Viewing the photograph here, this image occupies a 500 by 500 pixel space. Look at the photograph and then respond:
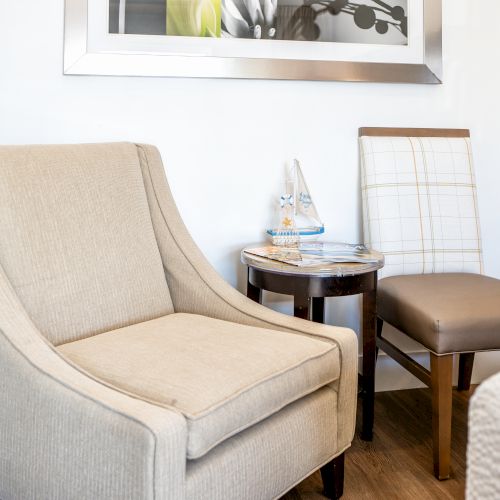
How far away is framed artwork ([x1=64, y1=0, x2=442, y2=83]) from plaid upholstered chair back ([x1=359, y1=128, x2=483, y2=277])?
0.26 m

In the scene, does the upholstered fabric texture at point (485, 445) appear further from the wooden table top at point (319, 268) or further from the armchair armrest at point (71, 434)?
the wooden table top at point (319, 268)

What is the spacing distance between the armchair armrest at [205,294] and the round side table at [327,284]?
0.45 feet

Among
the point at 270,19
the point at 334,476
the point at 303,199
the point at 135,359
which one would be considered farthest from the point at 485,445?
the point at 270,19

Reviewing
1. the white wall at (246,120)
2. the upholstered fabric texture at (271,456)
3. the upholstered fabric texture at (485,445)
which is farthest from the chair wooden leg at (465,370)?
the upholstered fabric texture at (485,445)

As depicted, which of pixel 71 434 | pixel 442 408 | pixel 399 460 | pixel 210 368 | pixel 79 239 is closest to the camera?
pixel 71 434

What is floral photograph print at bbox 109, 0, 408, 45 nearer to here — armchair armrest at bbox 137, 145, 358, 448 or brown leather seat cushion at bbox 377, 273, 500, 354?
armchair armrest at bbox 137, 145, 358, 448

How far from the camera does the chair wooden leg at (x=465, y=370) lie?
2451mm

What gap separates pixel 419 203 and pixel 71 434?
1547 millimetres

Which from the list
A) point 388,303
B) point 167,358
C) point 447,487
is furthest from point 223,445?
point 388,303

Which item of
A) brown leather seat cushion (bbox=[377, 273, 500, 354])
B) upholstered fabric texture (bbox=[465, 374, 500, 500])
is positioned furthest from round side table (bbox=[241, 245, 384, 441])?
upholstered fabric texture (bbox=[465, 374, 500, 500])

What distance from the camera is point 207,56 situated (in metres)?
2.22

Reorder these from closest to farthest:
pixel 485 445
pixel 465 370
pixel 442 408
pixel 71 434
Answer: pixel 485 445, pixel 71 434, pixel 442 408, pixel 465 370

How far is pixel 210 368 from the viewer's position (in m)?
1.35

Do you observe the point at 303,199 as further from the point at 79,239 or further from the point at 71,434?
the point at 71,434
